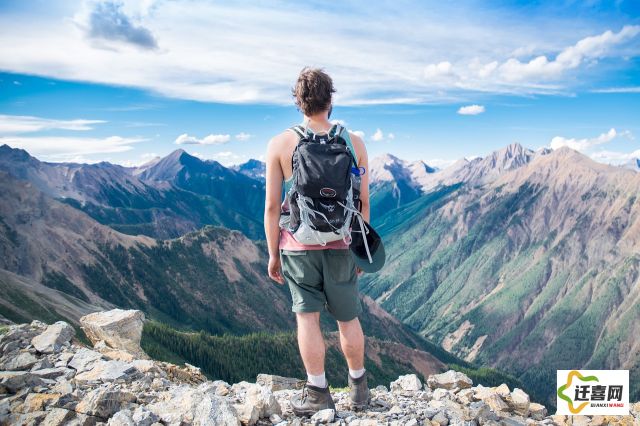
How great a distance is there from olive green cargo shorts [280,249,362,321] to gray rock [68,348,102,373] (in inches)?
260

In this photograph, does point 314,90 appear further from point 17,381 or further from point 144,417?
point 17,381

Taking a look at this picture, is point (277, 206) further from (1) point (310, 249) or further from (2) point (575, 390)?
(2) point (575, 390)

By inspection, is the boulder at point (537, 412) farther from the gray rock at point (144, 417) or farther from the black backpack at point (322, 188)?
the gray rock at point (144, 417)

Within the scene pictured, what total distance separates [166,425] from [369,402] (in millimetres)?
4340

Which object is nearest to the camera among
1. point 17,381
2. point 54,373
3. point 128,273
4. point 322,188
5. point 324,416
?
point 322,188

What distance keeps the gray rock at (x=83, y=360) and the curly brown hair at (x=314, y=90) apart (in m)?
8.87

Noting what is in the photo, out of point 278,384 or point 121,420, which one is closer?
point 121,420

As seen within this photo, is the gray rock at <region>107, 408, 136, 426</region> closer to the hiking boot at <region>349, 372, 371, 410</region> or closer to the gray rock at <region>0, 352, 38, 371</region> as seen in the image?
the hiking boot at <region>349, 372, 371, 410</region>

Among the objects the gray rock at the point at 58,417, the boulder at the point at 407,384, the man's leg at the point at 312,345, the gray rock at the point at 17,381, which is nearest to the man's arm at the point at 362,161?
the man's leg at the point at 312,345

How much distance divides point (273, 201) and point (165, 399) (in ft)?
16.5

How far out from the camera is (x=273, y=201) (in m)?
8.74

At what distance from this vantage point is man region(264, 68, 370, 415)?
8.67 m

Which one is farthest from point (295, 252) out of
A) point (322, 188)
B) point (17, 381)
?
point (17, 381)

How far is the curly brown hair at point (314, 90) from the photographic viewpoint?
8492 mm
